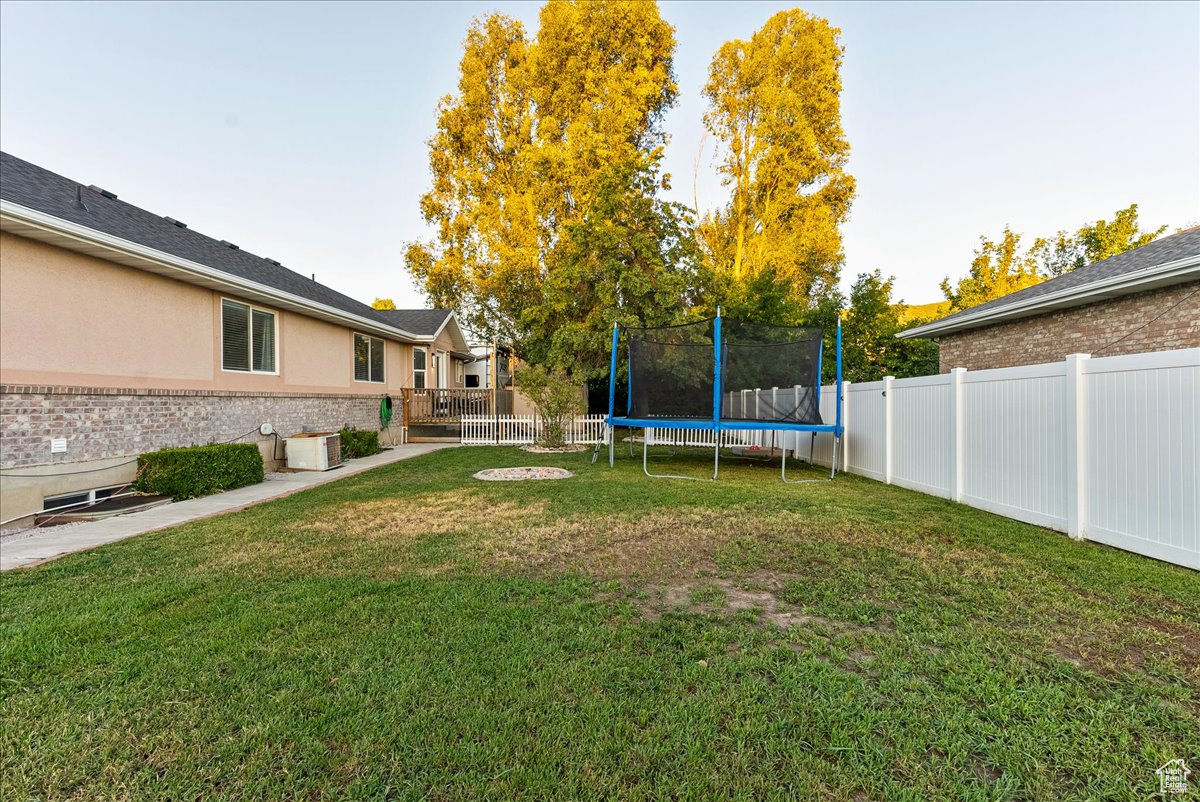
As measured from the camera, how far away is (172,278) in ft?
23.0

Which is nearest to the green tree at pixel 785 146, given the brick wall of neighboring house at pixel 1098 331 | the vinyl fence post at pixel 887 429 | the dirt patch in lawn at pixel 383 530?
the brick wall of neighboring house at pixel 1098 331

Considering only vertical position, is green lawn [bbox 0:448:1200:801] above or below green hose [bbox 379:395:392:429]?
below

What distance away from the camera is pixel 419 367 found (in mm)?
15125

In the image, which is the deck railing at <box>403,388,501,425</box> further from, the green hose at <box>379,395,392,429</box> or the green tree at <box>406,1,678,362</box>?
the green tree at <box>406,1,678,362</box>

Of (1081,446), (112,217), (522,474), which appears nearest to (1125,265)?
(1081,446)

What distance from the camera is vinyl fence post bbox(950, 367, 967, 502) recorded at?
5492 millimetres

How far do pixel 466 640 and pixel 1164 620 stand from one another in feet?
11.4

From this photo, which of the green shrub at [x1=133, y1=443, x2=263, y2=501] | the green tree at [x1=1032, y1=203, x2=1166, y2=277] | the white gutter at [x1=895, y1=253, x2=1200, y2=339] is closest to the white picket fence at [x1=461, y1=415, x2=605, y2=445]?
the green shrub at [x1=133, y1=443, x2=263, y2=501]

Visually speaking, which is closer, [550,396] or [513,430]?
[550,396]

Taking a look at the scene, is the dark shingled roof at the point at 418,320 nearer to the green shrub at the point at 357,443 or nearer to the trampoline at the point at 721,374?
the green shrub at the point at 357,443

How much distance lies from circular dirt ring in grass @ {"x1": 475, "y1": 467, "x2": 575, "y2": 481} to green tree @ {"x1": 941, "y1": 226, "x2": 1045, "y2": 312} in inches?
701

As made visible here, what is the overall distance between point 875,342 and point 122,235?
52.6 feet

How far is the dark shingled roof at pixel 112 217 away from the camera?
560cm

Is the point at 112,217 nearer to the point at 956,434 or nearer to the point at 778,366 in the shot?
Result: the point at 778,366
